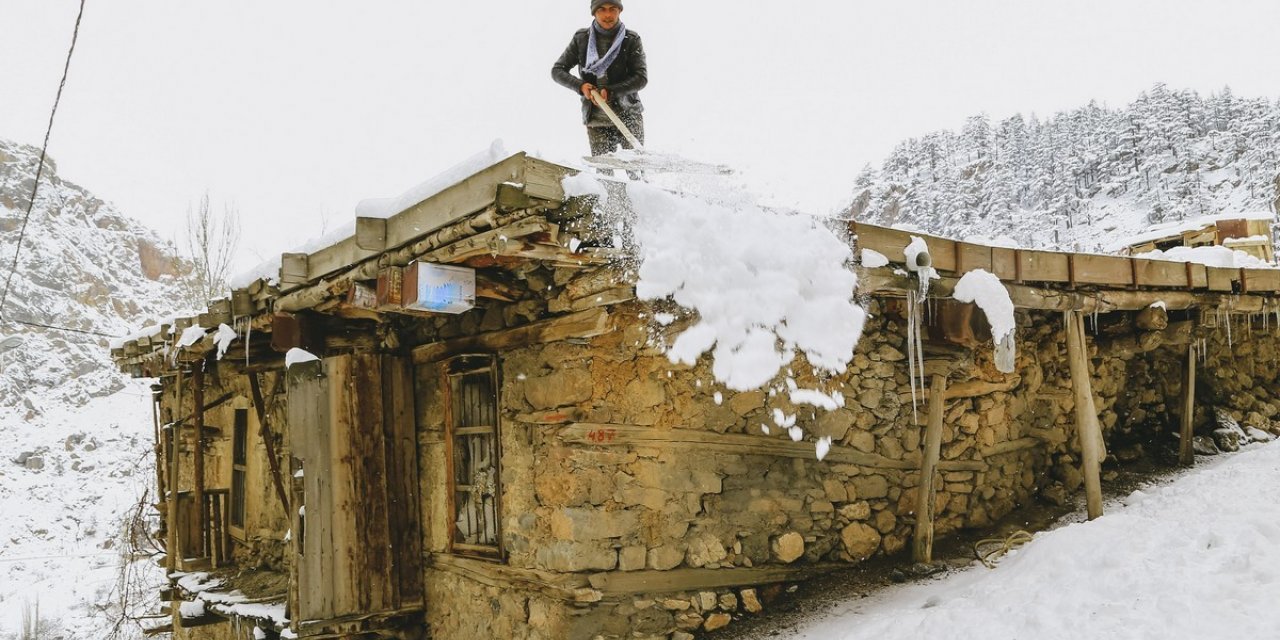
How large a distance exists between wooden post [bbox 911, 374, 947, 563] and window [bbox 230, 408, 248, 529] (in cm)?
678

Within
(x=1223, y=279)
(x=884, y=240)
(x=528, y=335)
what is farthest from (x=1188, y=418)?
(x=528, y=335)

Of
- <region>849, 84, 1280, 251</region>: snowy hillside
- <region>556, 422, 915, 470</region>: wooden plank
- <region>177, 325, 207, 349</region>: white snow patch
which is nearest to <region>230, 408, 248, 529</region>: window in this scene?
<region>177, 325, 207, 349</region>: white snow patch

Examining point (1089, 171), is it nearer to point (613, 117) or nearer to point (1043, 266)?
point (1043, 266)

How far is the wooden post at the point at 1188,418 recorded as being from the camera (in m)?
7.58

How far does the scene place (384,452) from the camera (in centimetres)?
509

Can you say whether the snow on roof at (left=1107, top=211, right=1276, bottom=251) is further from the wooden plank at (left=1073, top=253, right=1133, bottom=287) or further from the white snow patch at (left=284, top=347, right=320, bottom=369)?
the white snow patch at (left=284, top=347, right=320, bottom=369)

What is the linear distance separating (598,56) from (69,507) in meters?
24.7

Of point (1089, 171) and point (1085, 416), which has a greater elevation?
point (1089, 171)

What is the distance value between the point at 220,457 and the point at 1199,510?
9085mm

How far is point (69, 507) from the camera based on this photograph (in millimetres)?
21734

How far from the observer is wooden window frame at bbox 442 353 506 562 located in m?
4.70

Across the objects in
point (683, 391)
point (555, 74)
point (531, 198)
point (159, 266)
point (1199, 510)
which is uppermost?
point (159, 266)

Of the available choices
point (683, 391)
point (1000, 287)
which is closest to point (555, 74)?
point (683, 391)

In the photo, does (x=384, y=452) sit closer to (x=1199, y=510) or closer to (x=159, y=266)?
(x=1199, y=510)
